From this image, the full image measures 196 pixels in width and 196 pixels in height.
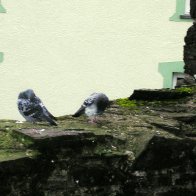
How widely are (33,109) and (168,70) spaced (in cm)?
821

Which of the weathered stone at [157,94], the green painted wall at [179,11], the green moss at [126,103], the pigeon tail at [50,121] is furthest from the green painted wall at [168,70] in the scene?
the pigeon tail at [50,121]

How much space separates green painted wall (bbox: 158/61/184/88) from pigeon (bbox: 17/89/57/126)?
779 cm

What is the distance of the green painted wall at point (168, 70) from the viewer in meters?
12.7

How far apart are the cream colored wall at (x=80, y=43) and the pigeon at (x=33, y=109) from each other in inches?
293

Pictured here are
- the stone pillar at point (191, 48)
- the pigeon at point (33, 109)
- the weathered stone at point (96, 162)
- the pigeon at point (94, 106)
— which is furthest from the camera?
the stone pillar at point (191, 48)

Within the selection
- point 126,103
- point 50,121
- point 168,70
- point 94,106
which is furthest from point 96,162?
point 168,70

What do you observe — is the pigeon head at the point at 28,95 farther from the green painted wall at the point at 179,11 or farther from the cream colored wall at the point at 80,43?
the green painted wall at the point at 179,11

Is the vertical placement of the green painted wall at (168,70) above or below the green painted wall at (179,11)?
below

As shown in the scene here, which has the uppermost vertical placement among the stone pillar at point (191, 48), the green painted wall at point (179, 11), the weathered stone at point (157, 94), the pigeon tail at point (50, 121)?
the green painted wall at point (179, 11)

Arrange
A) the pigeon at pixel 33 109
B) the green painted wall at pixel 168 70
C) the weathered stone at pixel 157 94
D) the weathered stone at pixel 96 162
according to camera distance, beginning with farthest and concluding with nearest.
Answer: the green painted wall at pixel 168 70
the weathered stone at pixel 157 94
the pigeon at pixel 33 109
the weathered stone at pixel 96 162

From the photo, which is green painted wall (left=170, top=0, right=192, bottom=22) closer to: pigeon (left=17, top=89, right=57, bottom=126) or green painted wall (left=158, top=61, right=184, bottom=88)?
green painted wall (left=158, top=61, right=184, bottom=88)

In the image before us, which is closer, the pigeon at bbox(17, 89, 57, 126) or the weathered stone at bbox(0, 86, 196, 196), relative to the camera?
the weathered stone at bbox(0, 86, 196, 196)

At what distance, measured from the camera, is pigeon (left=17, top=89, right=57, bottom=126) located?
4.55m

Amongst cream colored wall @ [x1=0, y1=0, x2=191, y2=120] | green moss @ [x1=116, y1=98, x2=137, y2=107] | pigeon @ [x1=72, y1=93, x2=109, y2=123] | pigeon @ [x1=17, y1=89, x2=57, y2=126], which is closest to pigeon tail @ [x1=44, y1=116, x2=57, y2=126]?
pigeon @ [x1=17, y1=89, x2=57, y2=126]
